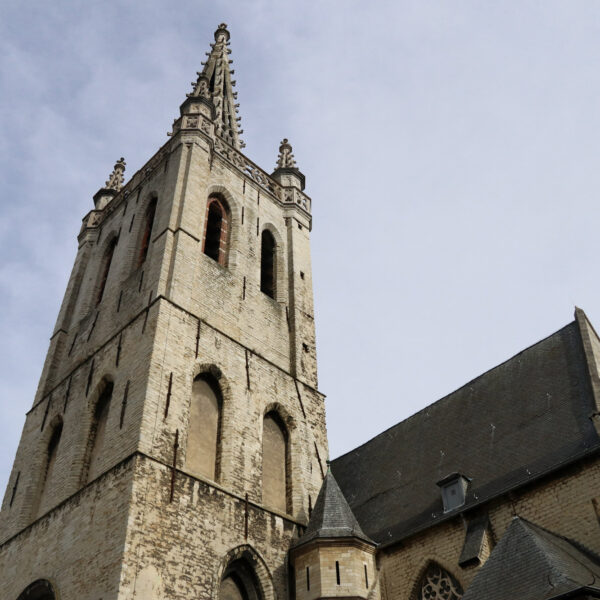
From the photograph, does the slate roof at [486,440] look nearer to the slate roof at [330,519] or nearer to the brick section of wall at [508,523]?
the brick section of wall at [508,523]

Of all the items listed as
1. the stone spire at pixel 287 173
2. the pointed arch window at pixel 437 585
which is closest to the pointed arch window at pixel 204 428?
the pointed arch window at pixel 437 585

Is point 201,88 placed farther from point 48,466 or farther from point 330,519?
point 330,519

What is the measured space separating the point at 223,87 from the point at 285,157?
16.2ft

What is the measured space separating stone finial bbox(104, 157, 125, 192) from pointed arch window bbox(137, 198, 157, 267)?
165 inches

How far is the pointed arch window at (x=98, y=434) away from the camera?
12.9 metres

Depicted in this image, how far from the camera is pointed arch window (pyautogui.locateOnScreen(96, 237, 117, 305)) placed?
59.7 ft

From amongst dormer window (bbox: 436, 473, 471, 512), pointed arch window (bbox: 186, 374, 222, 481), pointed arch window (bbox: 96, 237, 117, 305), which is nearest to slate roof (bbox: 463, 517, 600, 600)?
dormer window (bbox: 436, 473, 471, 512)

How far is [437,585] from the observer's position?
11.8 meters

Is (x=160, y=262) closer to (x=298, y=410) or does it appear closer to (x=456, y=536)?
(x=298, y=410)

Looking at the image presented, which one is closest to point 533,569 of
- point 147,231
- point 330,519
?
point 330,519

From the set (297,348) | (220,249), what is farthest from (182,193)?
(297,348)

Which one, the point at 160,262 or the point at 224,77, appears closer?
the point at 160,262

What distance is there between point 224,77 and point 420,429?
16.1 meters

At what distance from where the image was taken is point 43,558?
1256cm
